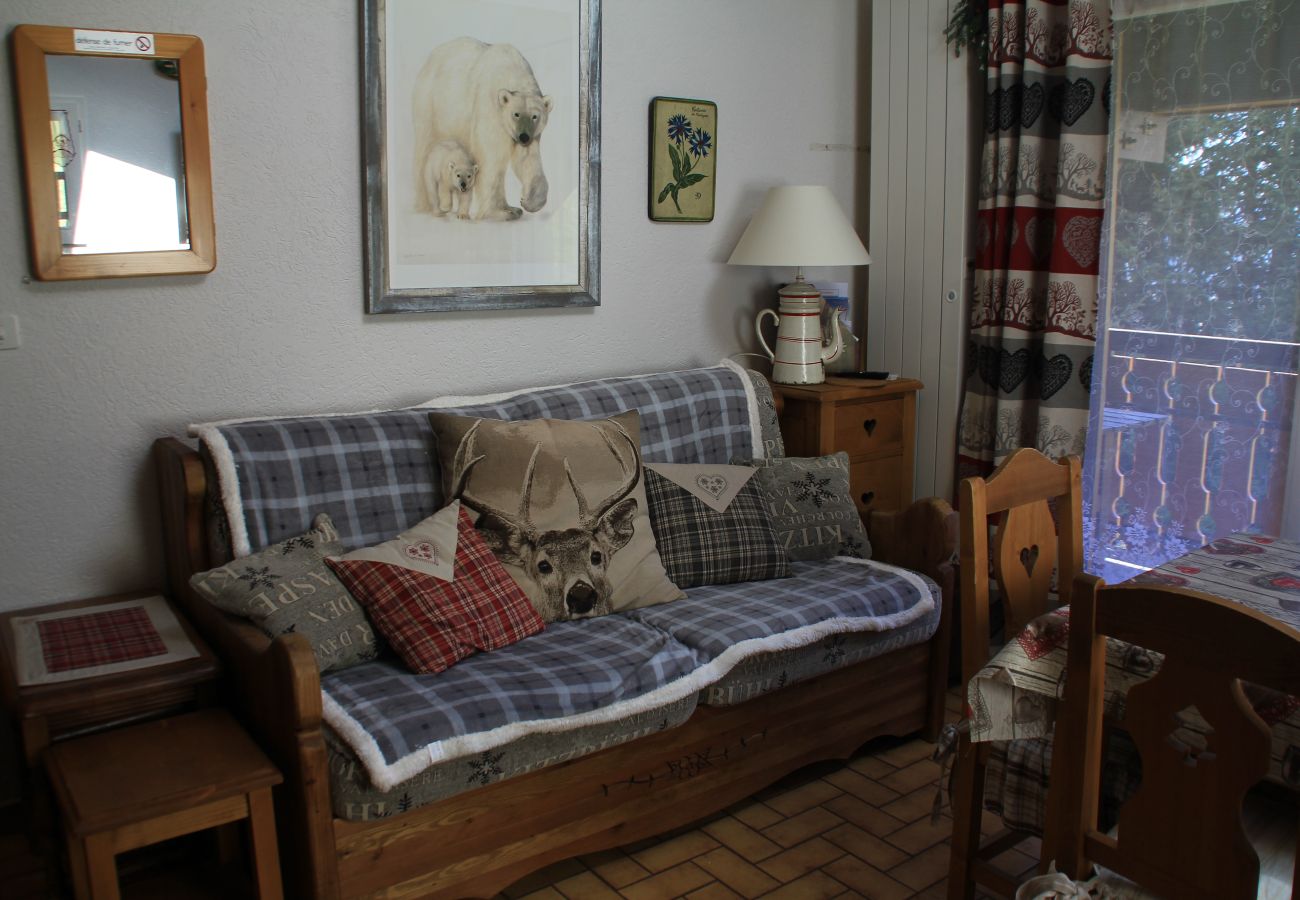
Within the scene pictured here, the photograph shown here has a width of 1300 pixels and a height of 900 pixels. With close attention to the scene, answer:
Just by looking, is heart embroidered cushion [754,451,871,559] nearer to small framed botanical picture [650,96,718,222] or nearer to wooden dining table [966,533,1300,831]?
small framed botanical picture [650,96,718,222]

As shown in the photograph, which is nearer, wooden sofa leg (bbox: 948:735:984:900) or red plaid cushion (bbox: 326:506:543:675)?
wooden sofa leg (bbox: 948:735:984:900)

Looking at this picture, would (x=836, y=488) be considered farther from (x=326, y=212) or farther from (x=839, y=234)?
(x=326, y=212)

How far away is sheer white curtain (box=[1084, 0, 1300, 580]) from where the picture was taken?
2752 millimetres

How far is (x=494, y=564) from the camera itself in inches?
96.3

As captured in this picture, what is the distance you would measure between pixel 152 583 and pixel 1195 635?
2210 millimetres

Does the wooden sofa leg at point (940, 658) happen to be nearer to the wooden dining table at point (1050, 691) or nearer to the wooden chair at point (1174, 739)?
the wooden dining table at point (1050, 691)

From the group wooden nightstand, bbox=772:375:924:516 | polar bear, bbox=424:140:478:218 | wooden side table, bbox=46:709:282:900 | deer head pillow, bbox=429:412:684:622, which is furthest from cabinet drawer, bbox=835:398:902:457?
wooden side table, bbox=46:709:282:900

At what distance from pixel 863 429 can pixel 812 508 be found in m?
0.47

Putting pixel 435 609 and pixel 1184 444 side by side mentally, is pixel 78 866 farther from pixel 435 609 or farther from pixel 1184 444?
pixel 1184 444

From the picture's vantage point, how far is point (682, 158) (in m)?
3.30

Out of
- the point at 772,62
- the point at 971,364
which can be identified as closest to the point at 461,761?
the point at 971,364

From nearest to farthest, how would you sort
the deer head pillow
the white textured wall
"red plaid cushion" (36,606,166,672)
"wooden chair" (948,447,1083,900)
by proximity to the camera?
"wooden chair" (948,447,1083,900) < "red plaid cushion" (36,606,166,672) < the white textured wall < the deer head pillow

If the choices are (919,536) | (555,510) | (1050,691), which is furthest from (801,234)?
(1050,691)

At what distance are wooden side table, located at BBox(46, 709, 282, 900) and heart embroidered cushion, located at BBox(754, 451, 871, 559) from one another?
148 cm
